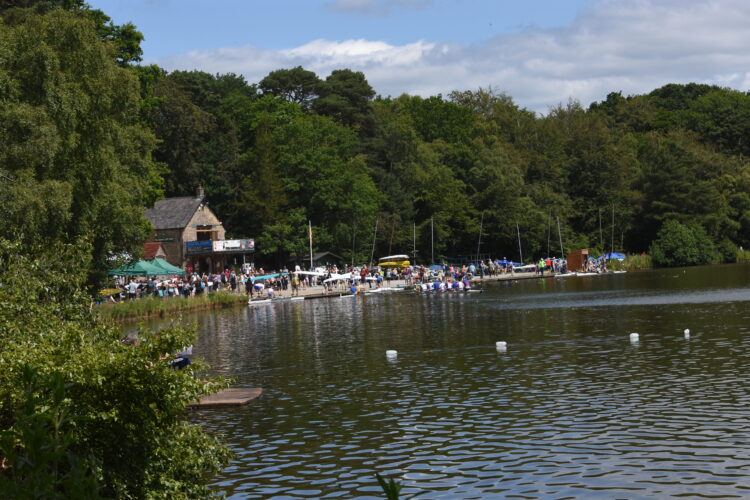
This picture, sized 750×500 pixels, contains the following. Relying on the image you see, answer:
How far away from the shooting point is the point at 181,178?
3841 inches

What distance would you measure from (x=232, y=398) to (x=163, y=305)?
32.6m

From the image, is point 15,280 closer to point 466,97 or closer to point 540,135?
point 540,135

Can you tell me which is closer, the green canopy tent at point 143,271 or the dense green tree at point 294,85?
the green canopy tent at point 143,271

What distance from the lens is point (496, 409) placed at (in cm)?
2145

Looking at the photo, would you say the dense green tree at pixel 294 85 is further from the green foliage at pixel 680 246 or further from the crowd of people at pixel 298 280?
the green foliage at pixel 680 246

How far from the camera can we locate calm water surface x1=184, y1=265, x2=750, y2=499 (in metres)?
15.7

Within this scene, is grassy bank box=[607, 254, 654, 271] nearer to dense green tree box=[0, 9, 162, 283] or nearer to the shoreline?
the shoreline

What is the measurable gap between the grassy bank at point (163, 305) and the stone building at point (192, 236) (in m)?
21.7

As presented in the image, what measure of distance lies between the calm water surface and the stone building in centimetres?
4350

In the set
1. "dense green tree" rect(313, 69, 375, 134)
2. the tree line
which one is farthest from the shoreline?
"dense green tree" rect(313, 69, 375, 134)

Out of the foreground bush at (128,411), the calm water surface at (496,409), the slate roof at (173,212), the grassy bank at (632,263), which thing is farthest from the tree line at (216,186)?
the slate roof at (173,212)

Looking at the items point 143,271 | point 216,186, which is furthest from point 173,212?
point 143,271

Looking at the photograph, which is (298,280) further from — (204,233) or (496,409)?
(496,409)

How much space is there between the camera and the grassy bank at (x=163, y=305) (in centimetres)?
5009
